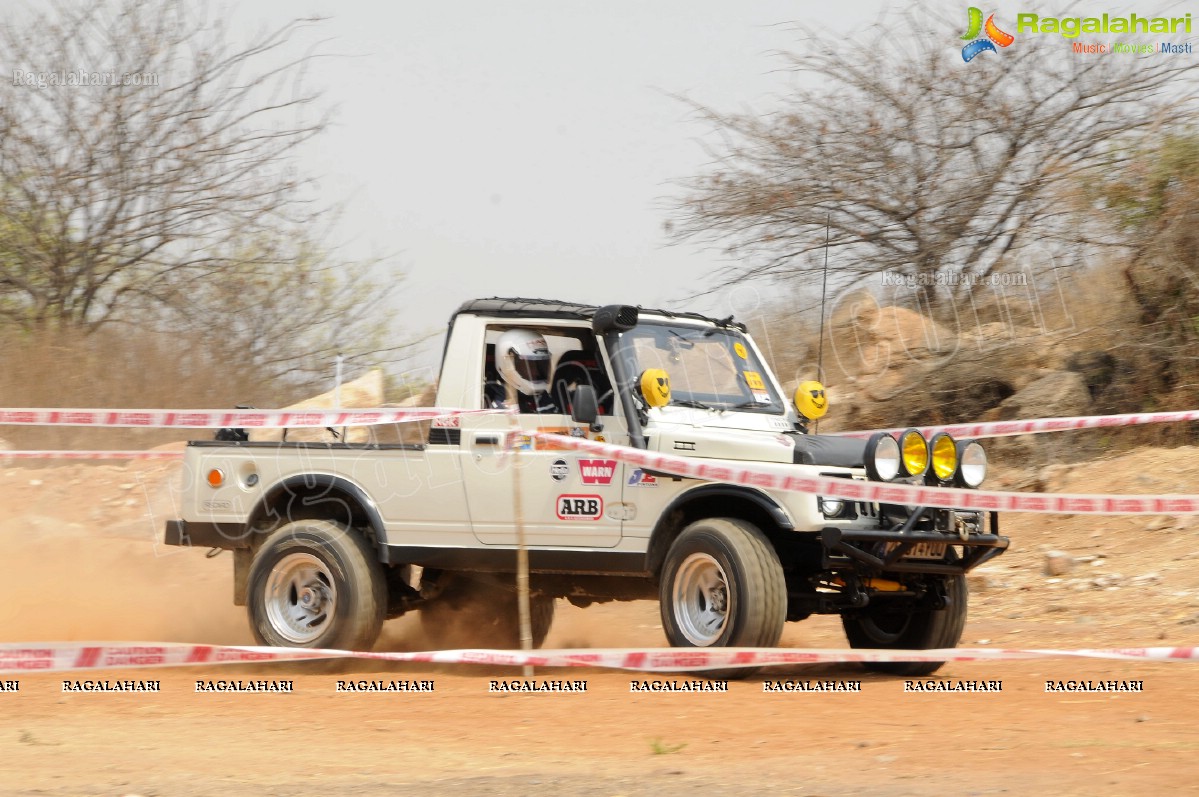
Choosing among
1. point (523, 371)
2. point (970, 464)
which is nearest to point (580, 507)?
point (523, 371)

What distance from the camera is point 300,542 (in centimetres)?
787

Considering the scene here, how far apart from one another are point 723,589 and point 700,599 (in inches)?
7.5

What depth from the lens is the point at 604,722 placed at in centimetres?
598

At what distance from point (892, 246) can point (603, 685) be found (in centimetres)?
993

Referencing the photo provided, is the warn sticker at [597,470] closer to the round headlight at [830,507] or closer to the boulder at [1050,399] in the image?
the round headlight at [830,507]

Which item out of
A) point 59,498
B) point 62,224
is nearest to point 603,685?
point 59,498

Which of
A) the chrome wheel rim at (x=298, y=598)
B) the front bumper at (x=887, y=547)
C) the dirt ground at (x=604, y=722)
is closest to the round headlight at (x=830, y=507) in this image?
the front bumper at (x=887, y=547)

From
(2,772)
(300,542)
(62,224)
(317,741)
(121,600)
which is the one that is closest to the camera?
(2,772)

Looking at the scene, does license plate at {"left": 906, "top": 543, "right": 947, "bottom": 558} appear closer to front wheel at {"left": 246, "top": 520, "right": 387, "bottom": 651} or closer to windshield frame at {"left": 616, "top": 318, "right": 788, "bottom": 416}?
windshield frame at {"left": 616, "top": 318, "right": 788, "bottom": 416}

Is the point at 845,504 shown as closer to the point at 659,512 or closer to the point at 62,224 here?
the point at 659,512

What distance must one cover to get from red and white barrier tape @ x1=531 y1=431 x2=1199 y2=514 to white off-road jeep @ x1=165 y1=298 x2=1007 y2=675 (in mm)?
252

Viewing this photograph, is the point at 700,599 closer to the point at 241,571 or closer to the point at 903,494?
the point at 903,494

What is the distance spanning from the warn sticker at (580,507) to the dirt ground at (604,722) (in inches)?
34.3

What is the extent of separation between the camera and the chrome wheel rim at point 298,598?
7.93 meters
